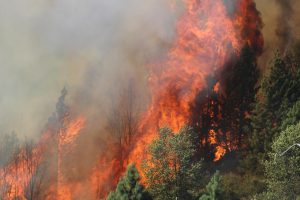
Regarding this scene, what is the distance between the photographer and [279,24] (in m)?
67.9

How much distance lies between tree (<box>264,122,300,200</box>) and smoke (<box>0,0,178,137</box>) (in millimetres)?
24533

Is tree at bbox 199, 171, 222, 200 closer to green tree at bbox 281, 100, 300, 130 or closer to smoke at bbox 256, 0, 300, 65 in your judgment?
green tree at bbox 281, 100, 300, 130

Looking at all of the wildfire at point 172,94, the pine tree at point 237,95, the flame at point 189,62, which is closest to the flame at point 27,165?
the wildfire at point 172,94

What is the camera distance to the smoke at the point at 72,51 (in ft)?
208

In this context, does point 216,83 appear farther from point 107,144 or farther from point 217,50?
point 107,144

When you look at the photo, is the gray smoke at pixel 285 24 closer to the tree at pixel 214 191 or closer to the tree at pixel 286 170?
the tree at pixel 286 170

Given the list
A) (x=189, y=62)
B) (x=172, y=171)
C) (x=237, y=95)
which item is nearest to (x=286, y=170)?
(x=172, y=171)

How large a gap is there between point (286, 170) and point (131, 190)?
12.4 meters

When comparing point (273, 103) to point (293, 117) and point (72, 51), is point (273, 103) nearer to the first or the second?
point (293, 117)

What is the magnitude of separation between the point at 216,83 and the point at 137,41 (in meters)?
10.7

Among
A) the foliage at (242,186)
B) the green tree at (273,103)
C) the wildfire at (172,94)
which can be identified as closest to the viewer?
the foliage at (242,186)

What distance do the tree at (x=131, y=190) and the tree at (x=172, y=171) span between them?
207 centimetres

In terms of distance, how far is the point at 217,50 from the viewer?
62125 mm

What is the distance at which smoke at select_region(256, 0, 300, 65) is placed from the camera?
66.6m
